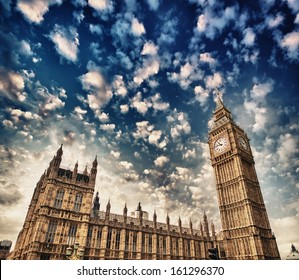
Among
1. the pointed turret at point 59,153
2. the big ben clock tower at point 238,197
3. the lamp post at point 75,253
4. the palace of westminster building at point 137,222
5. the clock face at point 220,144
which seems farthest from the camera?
the clock face at point 220,144

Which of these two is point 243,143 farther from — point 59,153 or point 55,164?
point 55,164

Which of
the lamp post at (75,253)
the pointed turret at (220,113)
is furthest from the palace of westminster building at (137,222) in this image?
the lamp post at (75,253)

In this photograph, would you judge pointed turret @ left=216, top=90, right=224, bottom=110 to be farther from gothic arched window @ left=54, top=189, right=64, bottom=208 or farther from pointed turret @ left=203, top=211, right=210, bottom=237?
gothic arched window @ left=54, top=189, right=64, bottom=208

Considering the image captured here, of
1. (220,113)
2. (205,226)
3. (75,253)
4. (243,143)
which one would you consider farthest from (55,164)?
(220,113)

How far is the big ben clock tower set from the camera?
56.6 meters

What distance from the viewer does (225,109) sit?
83625 mm

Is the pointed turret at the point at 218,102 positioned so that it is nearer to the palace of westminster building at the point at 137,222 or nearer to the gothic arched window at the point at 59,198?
the palace of westminster building at the point at 137,222

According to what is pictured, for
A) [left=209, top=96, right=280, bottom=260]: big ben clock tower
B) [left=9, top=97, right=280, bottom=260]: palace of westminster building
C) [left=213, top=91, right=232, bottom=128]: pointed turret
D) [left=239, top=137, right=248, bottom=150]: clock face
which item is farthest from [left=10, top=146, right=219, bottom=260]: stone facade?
[left=213, top=91, right=232, bottom=128]: pointed turret

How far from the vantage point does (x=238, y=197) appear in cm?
6297

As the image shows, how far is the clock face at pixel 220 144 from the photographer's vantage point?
71812mm

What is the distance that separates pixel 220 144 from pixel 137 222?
36.4 metres
